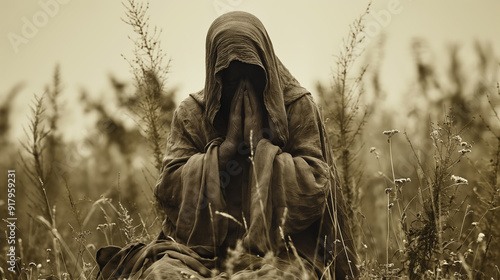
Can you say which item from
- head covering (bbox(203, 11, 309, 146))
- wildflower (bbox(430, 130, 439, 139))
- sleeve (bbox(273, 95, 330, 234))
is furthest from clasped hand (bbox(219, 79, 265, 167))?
wildflower (bbox(430, 130, 439, 139))

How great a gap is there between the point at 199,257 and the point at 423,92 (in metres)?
5.45

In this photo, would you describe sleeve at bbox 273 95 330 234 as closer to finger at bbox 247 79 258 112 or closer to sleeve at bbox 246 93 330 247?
sleeve at bbox 246 93 330 247

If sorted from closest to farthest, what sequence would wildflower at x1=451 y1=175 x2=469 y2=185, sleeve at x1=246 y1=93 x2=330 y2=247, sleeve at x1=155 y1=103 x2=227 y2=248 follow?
wildflower at x1=451 y1=175 x2=469 y2=185, sleeve at x1=246 y1=93 x2=330 y2=247, sleeve at x1=155 y1=103 x2=227 y2=248

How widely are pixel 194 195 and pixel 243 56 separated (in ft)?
3.58

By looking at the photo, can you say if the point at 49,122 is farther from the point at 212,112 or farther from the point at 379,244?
the point at 379,244

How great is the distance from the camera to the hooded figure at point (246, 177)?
19.1ft

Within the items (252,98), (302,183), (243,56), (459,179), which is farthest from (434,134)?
(243,56)

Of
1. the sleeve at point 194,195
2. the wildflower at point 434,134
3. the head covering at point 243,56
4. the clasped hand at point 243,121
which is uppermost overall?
the head covering at point 243,56

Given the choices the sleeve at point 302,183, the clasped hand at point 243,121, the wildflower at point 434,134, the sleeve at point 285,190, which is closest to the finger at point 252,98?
the clasped hand at point 243,121

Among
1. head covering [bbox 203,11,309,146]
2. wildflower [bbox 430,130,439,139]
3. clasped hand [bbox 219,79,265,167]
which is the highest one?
head covering [bbox 203,11,309,146]

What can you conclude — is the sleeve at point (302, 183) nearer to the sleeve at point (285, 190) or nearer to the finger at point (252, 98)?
the sleeve at point (285, 190)

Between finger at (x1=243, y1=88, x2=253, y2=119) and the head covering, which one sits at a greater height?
the head covering

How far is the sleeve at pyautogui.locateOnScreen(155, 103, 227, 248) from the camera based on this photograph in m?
5.92

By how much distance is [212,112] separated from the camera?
6.20 meters
